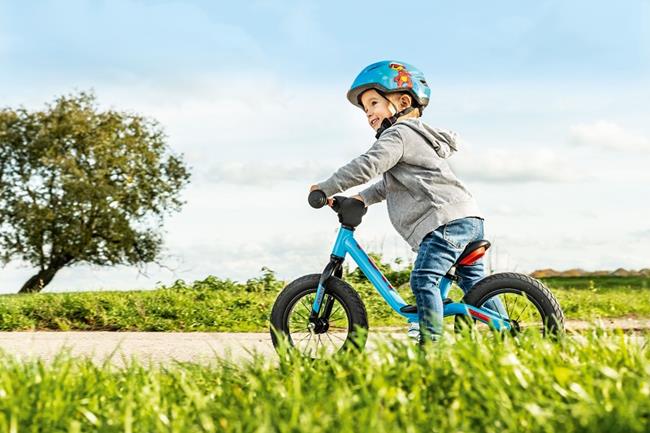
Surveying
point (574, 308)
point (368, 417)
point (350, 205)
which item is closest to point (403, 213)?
point (350, 205)

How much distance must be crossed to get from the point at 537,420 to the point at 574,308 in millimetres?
7886

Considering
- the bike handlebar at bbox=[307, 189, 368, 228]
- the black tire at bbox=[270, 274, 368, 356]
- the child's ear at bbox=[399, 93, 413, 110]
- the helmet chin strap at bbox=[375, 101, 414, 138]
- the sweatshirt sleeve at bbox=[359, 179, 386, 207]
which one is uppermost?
the child's ear at bbox=[399, 93, 413, 110]

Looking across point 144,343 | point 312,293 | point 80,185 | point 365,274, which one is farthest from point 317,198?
point 80,185

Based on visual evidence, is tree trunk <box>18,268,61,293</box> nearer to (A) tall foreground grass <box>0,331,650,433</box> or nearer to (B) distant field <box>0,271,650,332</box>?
(B) distant field <box>0,271,650,332</box>

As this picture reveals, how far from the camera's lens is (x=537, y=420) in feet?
9.85

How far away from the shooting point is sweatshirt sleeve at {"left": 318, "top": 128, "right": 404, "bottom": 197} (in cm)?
513

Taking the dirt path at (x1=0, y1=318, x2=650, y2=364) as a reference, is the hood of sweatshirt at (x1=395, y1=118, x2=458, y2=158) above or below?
above

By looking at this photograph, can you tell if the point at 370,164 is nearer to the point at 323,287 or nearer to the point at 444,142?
the point at 444,142

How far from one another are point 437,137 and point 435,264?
2.90 ft

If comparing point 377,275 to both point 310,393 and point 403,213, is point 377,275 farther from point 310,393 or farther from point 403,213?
point 310,393

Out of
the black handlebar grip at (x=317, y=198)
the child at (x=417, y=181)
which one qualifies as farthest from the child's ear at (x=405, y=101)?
the black handlebar grip at (x=317, y=198)

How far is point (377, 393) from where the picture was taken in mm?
3391

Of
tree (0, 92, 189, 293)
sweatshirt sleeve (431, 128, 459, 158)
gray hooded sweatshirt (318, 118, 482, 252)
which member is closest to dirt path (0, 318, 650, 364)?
gray hooded sweatshirt (318, 118, 482, 252)

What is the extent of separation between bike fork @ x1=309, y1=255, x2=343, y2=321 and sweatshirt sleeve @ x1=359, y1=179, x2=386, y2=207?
53 centimetres
